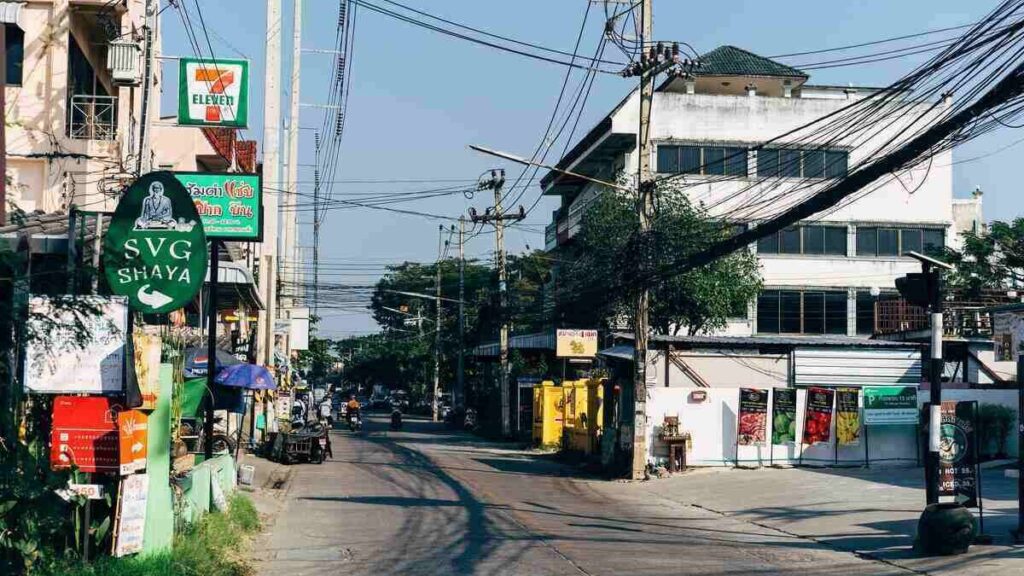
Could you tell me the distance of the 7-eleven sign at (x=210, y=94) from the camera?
22953 millimetres

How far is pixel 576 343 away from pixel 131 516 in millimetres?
32240

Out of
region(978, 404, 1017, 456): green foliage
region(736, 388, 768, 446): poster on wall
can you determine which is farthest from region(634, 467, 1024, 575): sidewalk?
region(978, 404, 1017, 456): green foliage

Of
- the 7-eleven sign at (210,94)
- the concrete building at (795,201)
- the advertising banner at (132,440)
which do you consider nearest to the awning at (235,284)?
→ the 7-eleven sign at (210,94)

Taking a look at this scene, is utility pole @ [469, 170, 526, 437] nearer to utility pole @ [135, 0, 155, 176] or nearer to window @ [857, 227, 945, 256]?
window @ [857, 227, 945, 256]

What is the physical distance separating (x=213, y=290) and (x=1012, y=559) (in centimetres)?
1262

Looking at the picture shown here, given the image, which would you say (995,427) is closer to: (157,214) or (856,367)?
(856,367)

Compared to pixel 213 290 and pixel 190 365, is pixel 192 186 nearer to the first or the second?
pixel 213 290

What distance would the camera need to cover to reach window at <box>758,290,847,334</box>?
52562mm

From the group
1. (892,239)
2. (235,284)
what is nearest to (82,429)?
(235,284)

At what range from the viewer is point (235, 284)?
2870 cm

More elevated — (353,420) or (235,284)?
(235,284)

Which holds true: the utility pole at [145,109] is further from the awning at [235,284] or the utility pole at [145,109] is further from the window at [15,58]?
the window at [15,58]

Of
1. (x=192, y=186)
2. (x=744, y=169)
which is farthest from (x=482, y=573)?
(x=744, y=169)

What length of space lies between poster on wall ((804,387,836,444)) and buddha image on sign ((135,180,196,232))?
20.6 metres
